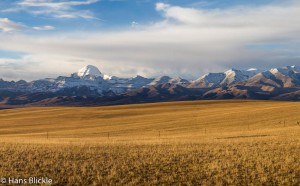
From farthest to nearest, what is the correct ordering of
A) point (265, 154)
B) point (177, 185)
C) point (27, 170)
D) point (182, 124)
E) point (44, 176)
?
1. point (182, 124)
2. point (265, 154)
3. point (27, 170)
4. point (44, 176)
5. point (177, 185)

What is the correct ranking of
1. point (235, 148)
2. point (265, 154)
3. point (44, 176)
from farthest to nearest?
point (235, 148) < point (265, 154) < point (44, 176)

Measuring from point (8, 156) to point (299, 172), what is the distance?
19362 mm

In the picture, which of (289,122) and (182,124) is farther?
(182,124)

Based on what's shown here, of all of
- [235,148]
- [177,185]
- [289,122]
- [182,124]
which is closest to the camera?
[177,185]

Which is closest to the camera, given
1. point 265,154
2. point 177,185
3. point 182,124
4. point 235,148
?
point 177,185

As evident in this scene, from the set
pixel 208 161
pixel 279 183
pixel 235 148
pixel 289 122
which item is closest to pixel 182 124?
pixel 289 122

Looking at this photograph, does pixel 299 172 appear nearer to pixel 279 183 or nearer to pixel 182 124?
pixel 279 183

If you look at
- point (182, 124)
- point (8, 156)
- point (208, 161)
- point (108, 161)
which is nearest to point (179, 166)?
point (208, 161)

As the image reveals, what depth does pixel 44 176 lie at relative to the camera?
19.2 meters

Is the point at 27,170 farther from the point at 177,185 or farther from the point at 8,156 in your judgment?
the point at 177,185

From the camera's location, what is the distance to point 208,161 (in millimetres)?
23141

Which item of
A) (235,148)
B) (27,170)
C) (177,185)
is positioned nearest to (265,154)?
(235,148)

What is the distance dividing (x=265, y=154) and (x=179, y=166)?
23.6ft

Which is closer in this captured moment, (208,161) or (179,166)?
(179,166)
